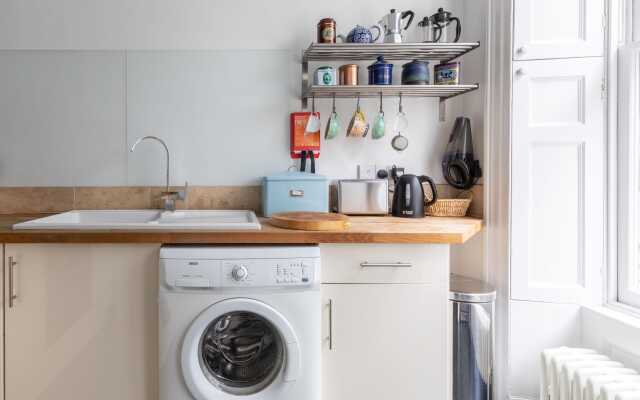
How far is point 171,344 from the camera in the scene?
153 centimetres

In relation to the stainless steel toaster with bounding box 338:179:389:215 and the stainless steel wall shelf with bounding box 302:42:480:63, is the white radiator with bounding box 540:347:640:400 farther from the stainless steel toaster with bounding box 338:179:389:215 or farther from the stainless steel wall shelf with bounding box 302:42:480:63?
the stainless steel wall shelf with bounding box 302:42:480:63

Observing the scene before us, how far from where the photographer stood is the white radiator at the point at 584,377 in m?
1.30

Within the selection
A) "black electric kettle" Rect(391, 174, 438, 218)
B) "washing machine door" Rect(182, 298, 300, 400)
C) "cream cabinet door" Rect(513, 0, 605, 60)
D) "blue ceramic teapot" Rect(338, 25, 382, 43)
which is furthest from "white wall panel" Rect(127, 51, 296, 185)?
"cream cabinet door" Rect(513, 0, 605, 60)

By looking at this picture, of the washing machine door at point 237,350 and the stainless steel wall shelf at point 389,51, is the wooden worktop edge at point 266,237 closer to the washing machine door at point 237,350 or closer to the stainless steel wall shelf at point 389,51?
the washing machine door at point 237,350

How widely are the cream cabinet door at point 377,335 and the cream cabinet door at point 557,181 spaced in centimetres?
49

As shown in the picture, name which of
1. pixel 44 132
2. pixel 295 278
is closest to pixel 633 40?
pixel 295 278

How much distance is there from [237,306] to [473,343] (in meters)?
1.01

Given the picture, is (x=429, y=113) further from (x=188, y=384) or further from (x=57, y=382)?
(x=57, y=382)

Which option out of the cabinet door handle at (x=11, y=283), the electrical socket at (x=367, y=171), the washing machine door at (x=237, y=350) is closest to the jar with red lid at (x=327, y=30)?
the electrical socket at (x=367, y=171)

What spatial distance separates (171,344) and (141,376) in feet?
0.69

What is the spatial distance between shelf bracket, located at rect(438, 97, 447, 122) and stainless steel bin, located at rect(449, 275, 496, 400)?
0.96 meters

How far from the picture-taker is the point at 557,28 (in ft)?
5.76

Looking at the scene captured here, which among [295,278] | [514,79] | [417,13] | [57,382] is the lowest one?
[57,382]

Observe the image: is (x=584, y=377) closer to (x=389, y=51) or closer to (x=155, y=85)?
(x=389, y=51)
